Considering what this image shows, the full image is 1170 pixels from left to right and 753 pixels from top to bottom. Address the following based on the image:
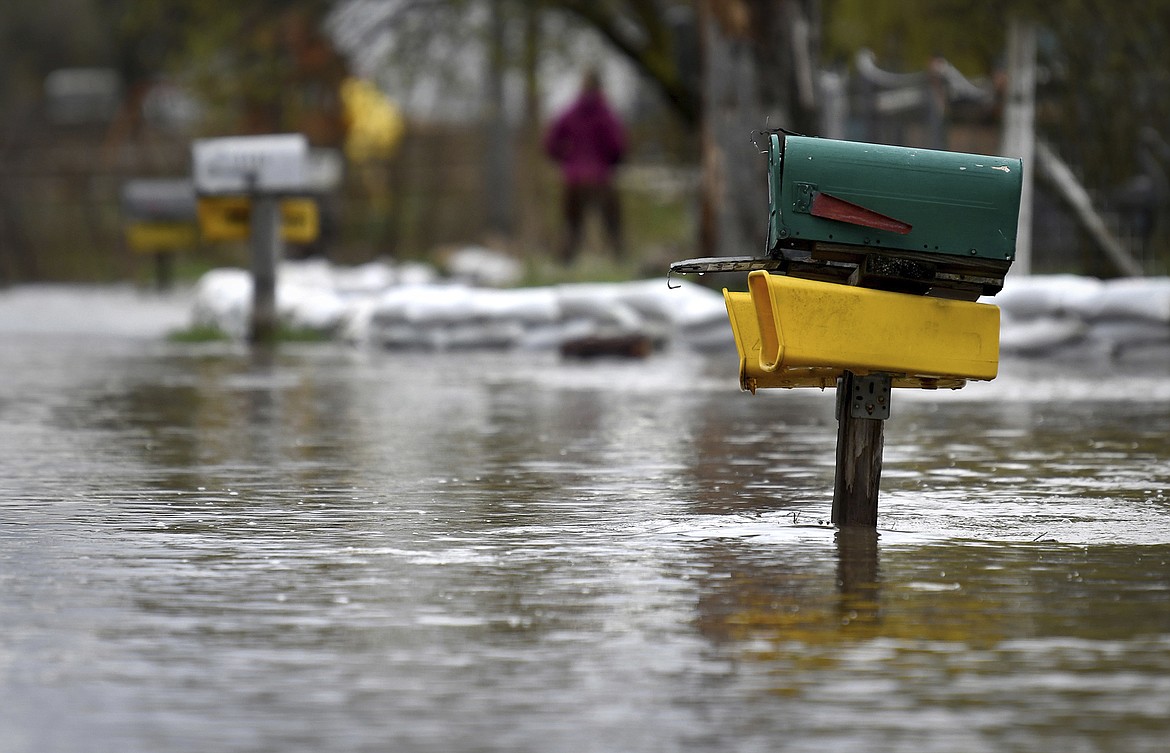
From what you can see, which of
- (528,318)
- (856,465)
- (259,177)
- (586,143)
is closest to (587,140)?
(586,143)

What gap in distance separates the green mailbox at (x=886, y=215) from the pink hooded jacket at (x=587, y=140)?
744 inches

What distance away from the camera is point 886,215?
697 centimetres

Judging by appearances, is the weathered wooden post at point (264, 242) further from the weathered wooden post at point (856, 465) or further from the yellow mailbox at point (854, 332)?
the yellow mailbox at point (854, 332)

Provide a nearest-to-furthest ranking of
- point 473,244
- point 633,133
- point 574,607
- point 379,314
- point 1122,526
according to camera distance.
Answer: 1. point 574,607
2. point 1122,526
3. point 379,314
4. point 473,244
5. point 633,133

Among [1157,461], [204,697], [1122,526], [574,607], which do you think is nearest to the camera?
[204,697]

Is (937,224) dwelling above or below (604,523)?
above

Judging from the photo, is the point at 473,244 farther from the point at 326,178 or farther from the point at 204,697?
the point at 204,697

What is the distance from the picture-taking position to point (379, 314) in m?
19.5

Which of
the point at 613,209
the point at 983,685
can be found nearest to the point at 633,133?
the point at 613,209

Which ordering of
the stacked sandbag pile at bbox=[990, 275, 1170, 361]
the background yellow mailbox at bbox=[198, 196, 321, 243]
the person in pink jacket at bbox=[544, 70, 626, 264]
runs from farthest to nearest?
the person in pink jacket at bbox=[544, 70, 626, 264], the background yellow mailbox at bbox=[198, 196, 321, 243], the stacked sandbag pile at bbox=[990, 275, 1170, 361]

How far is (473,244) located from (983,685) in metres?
27.6

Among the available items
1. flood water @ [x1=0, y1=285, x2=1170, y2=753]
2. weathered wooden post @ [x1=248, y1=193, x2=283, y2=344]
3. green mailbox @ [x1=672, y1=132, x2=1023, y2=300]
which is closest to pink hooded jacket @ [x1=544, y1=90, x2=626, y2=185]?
weathered wooden post @ [x1=248, y1=193, x2=283, y2=344]

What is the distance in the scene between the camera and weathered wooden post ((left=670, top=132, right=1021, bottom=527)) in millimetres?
6871

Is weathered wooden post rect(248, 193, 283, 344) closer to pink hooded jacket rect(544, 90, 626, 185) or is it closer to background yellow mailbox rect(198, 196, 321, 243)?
background yellow mailbox rect(198, 196, 321, 243)
